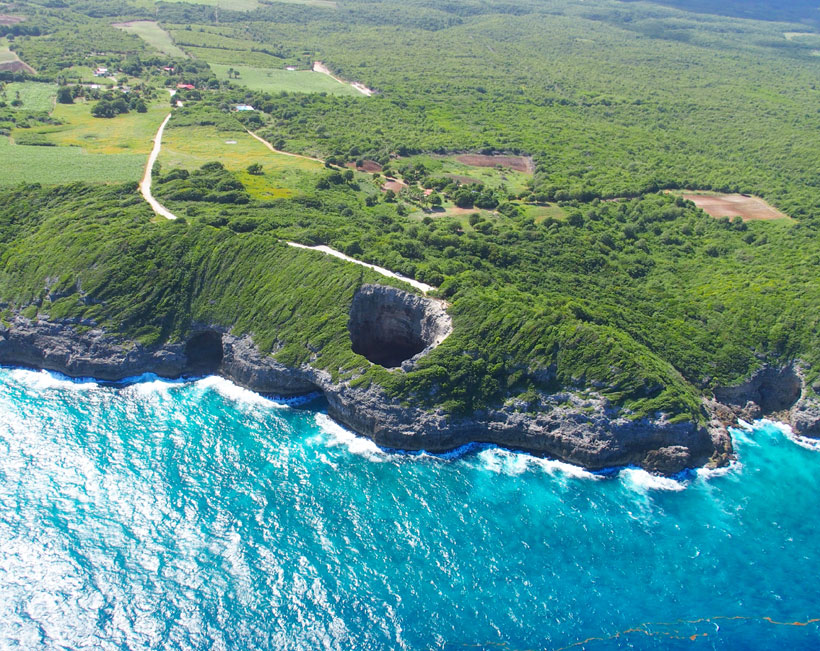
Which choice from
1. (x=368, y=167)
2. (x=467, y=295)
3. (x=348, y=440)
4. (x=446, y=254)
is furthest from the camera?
(x=368, y=167)

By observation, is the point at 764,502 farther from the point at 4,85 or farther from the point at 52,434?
the point at 4,85

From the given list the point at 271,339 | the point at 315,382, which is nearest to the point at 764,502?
the point at 315,382

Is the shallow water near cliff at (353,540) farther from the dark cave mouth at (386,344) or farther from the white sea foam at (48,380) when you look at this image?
the dark cave mouth at (386,344)

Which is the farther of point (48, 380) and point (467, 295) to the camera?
point (467, 295)

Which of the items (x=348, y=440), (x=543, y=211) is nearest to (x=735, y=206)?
(x=543, y=211)

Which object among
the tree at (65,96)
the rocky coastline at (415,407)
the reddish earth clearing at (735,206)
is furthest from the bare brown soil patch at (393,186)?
the tree at (65,96)

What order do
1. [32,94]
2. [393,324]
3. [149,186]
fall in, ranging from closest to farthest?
[393,324] < [149,186] < [32,94]

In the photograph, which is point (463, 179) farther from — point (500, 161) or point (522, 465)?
point (522, 465)

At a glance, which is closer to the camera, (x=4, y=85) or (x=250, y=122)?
(x=250, y=122)
